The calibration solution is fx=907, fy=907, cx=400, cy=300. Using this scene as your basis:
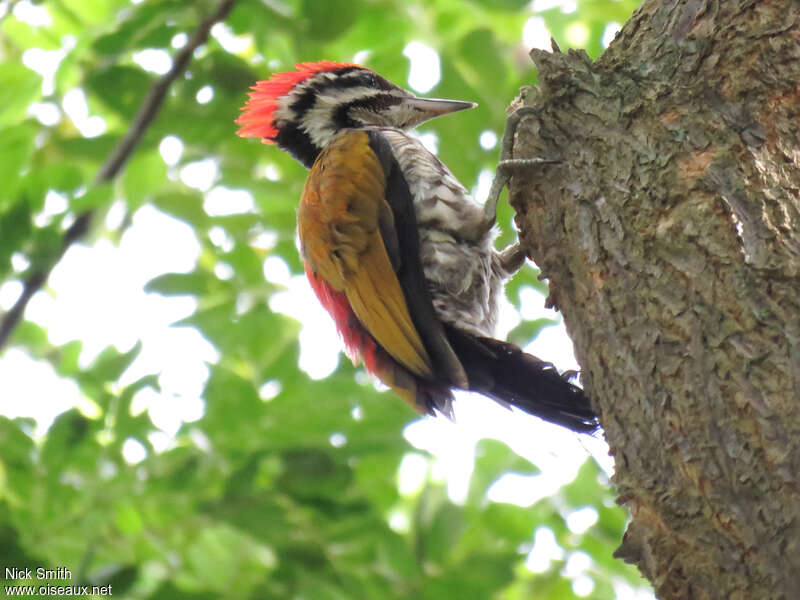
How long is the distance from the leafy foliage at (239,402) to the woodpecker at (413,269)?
25 centimetres

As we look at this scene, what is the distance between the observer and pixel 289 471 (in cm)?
369

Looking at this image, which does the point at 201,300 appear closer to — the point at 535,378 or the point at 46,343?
the point at 46,343

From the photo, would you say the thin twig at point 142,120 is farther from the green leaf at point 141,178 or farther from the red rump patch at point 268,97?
the red rump patch at point 268,97

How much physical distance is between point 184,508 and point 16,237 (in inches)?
51.0

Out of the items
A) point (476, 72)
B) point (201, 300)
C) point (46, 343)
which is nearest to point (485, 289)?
point (476, 72)

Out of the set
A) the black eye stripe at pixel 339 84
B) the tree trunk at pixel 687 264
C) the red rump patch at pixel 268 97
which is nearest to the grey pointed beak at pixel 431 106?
the black eye stripe at pixel 339 84

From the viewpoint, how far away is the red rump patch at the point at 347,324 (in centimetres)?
337

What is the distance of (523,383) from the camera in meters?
2.98

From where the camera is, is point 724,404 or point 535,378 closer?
point 724,404

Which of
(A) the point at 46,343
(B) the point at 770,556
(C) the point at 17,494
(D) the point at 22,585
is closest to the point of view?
(B) the point at 770,556

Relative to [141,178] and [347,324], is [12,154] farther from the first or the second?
[347,324]

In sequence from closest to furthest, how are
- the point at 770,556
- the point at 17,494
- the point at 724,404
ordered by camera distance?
the point at 770,556, the point at 724,404, the point at 17,494

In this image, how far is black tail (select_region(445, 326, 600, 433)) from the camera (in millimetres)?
2883

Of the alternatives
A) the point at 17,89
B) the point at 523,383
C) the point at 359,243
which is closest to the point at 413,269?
the point at 359,243
